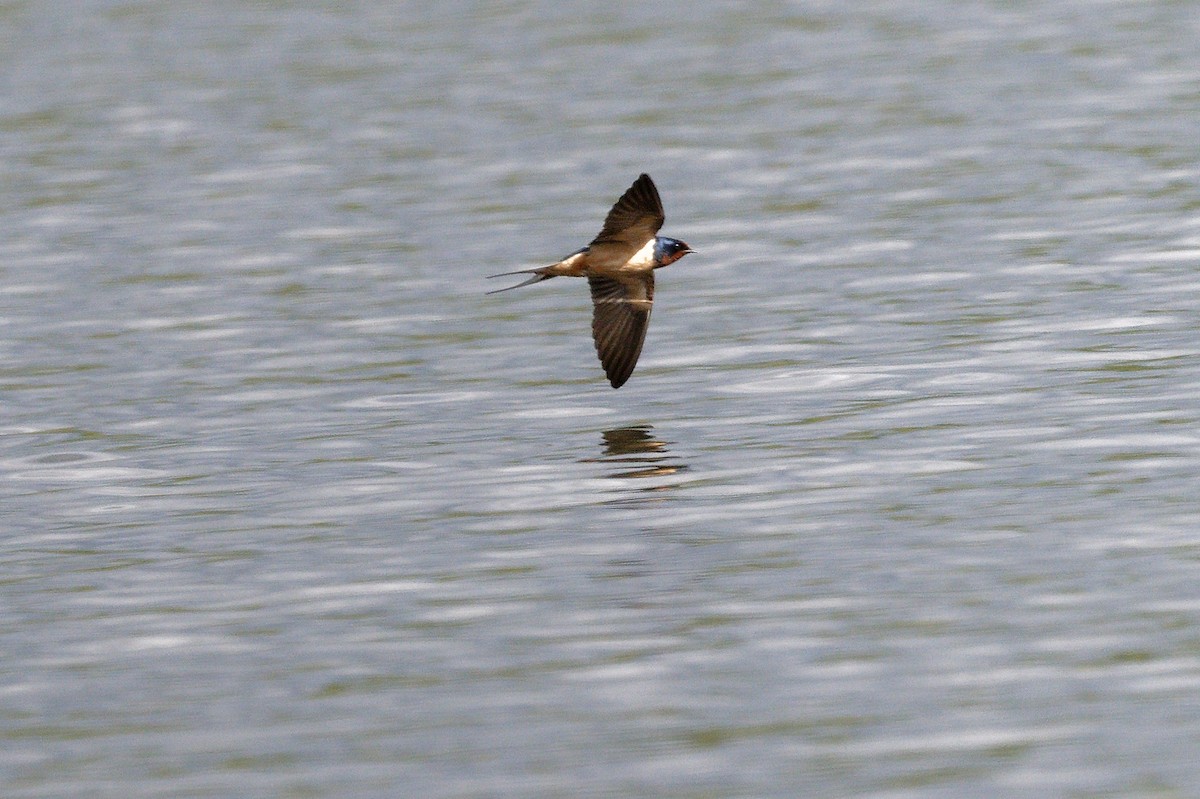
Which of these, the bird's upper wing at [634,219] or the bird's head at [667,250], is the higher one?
the bird's upper wing at [634,219]

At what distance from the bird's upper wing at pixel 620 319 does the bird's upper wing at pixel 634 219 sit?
0.18 meters

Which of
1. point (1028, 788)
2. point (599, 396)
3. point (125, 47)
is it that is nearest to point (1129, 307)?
point (599, 396)

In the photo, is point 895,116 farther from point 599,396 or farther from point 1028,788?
point 1028,788

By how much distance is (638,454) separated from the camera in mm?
10805

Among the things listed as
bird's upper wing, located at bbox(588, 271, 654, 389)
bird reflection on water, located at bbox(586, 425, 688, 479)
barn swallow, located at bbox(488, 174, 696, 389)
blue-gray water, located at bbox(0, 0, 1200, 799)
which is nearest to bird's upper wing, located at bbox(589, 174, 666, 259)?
barn swallow, located at bbox(488, 174, 696, 389)

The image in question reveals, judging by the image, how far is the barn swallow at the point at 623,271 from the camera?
39.1 feet

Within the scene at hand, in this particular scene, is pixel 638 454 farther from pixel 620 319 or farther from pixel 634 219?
pixel 634 219

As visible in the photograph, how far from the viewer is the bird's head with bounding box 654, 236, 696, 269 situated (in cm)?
1217

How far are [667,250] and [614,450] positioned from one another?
1.65 meters

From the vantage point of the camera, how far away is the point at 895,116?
2119cm

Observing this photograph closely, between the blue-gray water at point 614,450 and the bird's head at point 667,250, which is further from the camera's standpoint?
the bird's head at point 667,250

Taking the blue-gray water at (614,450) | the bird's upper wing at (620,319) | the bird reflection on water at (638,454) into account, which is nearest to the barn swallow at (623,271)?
the bird's upper wing at (620,319)

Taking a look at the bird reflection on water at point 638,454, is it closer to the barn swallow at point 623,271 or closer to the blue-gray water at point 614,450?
the blue-gray water at point 614,450

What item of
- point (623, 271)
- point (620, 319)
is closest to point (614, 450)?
point (620, 319)
